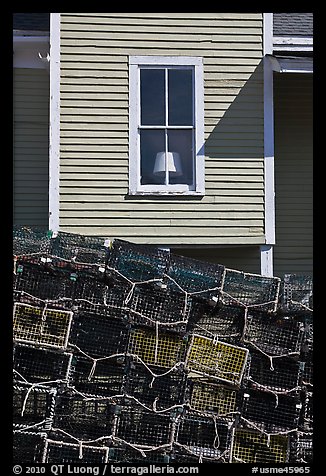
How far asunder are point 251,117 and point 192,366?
3.88 meters

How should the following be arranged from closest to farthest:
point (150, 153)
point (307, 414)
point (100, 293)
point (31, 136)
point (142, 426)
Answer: point (142, 426) → point (307, 414) → point (100, 293) → point (150, 153) → point (31, 136)

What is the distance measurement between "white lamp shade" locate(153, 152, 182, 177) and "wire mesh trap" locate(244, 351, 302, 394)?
3116mm

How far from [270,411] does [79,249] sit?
2246 millimetres

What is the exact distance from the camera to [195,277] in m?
6.41

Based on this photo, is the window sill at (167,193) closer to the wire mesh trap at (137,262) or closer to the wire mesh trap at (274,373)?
the wire mesh trap at (137,262)

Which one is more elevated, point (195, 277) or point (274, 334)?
point (195, 277)

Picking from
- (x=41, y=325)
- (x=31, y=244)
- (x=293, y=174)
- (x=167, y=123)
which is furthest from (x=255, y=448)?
(x=293, y=174)

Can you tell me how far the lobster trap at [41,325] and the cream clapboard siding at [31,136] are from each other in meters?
3.72

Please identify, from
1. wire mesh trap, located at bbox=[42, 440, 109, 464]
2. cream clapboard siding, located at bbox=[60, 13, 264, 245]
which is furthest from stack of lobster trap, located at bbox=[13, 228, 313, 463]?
cream clapboard siding, located at bbox=[60, 13, 264, 245]

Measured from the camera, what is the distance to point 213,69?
880cm

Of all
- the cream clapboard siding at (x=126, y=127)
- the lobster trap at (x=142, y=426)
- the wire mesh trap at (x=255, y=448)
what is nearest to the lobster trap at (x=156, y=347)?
the lobster trap at (x=142, y=426)

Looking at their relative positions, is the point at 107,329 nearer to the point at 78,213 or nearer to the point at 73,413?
the point at 73,413

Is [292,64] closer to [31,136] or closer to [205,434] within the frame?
[31,136]

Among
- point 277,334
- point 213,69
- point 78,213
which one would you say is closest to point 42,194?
point 78,213
